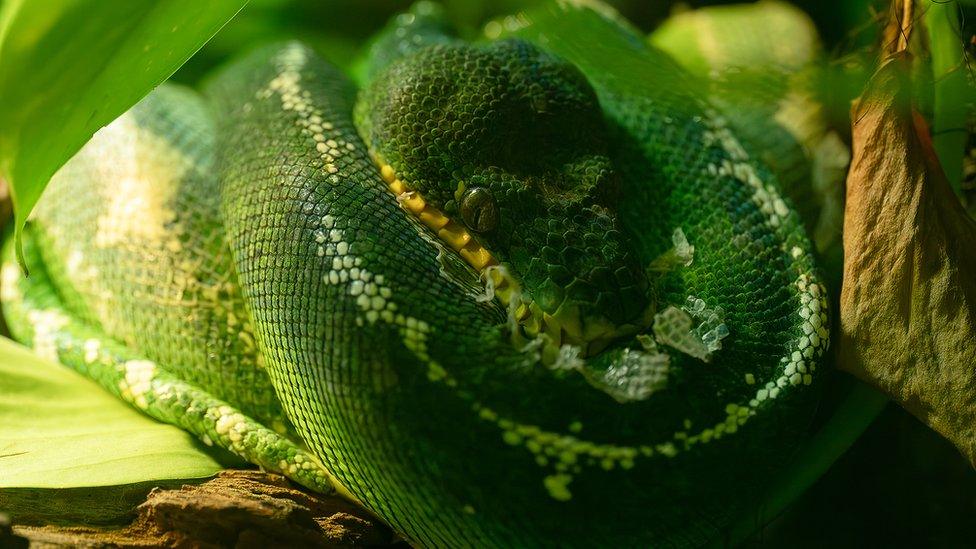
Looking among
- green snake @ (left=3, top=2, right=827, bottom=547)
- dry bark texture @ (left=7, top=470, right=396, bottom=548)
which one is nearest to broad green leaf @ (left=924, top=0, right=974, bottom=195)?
green snake @ (left=3, top=2, right=827, bottom=547)

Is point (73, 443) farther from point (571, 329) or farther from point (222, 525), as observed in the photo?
point (571, 329)

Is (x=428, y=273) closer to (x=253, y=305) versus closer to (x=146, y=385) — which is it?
(x=253, y=305)

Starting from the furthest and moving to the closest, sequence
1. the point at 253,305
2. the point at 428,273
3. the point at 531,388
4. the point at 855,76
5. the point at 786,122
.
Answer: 1. the point at 786,122
2. the point at 855,76
3. the point at 253,305
4. the point at 428,273
5. the point at 531,388

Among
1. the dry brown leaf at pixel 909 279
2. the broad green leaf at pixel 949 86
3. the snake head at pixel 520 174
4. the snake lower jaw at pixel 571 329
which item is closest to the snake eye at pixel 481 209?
the snake head at pixel 520 174

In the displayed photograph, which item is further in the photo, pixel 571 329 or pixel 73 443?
pixel 73 443

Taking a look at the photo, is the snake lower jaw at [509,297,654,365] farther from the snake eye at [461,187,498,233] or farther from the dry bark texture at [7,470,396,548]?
the dry bark texture at [7,470,396,548]

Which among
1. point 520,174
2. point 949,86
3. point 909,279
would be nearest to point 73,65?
point 520,174

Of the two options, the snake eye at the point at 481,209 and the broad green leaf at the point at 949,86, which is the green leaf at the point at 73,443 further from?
the broad green leaf at the point at 949,86

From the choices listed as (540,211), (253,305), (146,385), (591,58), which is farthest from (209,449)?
(591,58)
